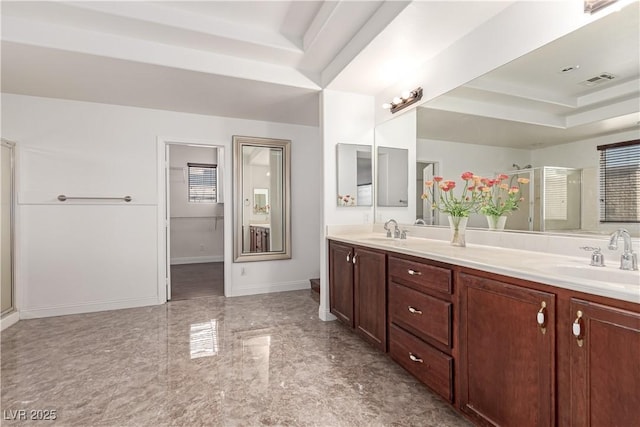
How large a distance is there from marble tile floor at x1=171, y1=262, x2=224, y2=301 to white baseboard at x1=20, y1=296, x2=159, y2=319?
36 cm

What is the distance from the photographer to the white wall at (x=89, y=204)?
3.32 m

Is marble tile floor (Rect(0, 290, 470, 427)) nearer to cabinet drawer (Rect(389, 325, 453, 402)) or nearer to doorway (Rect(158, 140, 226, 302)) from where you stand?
cabinet drawer (Rect(389, 325, 453, 402))

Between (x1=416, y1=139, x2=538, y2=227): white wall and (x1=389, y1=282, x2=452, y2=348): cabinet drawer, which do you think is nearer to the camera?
(x1=389, y1=282, x2=452, y2=348): cabinet drawer

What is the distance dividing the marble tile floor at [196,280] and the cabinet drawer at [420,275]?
2.94 meters

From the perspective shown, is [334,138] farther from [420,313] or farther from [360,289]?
[420,313]

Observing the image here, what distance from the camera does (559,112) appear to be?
1749 mm

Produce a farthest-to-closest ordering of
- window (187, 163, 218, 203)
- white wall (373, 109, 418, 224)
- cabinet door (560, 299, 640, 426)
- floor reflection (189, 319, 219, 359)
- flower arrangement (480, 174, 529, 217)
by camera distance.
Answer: window (187, 163, 218, 203)
white wall (373, 109, 418, 224)
floor reflection (189, 319, 219, 359)
flower arrangement (480, 174, 529, 217)
cabinet door (560, 299, 640, 426)

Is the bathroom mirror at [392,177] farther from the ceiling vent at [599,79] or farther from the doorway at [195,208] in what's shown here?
the doorway at [195,208]

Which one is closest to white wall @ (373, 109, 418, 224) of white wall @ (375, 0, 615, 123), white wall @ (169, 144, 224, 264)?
white wall @ (375, 0, 615, 123)

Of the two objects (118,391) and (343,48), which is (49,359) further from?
(343,48)

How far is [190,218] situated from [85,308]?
3.45m

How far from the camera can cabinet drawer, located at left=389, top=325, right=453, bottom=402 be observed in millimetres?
1625

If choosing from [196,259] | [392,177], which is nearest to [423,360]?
[392,177]

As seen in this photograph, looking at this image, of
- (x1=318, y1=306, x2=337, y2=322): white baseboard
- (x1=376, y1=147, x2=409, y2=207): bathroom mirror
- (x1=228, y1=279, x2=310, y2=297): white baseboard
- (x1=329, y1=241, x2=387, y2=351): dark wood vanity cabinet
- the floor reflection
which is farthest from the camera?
(x1=228, y1=279, x2=310, y2=297): white baseboard
